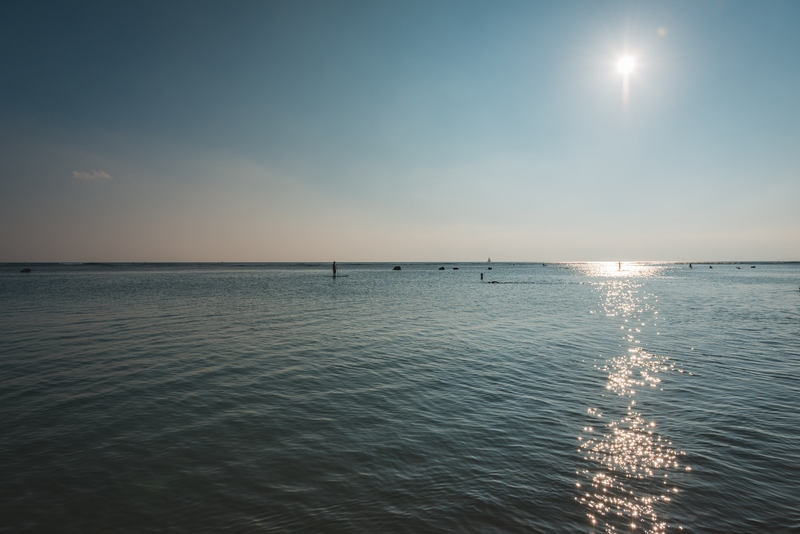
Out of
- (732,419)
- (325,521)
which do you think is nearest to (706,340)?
(732,419)

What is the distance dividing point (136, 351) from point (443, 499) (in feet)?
57.5

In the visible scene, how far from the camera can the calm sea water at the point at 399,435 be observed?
21.6 feet

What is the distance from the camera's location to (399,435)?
31.1 ft

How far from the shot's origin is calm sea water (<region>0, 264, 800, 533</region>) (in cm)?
657

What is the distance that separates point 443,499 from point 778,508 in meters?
5.79

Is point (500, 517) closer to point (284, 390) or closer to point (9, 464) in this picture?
point (284, 390)

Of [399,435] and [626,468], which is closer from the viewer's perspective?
[626,468]

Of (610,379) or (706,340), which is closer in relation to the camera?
(610,379)

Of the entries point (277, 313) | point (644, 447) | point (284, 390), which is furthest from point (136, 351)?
point (644, 447)

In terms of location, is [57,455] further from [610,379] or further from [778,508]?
[610,379]

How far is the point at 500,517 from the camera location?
6418mm

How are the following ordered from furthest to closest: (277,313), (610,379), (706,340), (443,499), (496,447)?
(277,313) < (706,340) < (610,379) < (496,447) < (443,499)

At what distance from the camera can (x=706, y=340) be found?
826 inches

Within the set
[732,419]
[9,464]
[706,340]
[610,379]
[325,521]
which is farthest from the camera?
[706,340]
